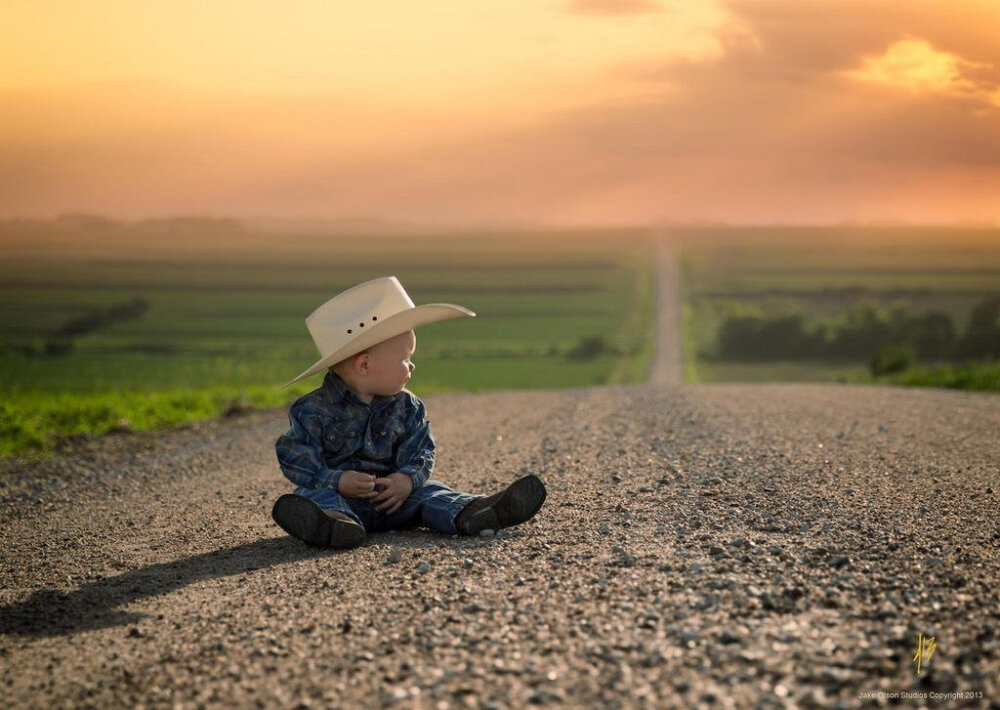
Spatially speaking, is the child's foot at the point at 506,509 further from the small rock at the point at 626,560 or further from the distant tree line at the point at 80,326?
the distant tree line at the point at 80,326

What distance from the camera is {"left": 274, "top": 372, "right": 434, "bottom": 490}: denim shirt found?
6.19 metres

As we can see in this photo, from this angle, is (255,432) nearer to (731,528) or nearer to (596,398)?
(596,398)

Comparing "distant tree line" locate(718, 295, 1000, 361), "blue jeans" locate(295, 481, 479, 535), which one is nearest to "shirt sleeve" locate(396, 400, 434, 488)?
"blue jeans" locate(295, 481, 479, 535)

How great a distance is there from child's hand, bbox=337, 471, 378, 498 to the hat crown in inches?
30.2

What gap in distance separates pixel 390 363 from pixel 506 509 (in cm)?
114

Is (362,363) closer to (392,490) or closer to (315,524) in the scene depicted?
(392,490)

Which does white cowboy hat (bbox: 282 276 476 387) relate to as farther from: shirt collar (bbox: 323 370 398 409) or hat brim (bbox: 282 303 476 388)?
shirt collar (bbox: 323 370 398 409)

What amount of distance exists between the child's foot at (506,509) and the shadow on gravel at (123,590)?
86 centimetres

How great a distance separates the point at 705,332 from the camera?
68000mm

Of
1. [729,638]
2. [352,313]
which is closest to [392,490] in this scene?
[352,313]

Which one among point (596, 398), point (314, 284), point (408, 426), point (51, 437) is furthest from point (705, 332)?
point (408, 426)

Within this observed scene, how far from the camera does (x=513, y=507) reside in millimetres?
6023

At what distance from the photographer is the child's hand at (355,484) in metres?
6.08

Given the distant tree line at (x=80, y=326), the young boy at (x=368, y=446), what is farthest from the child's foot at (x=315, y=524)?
the distant tree line at (x=80, y=326)
